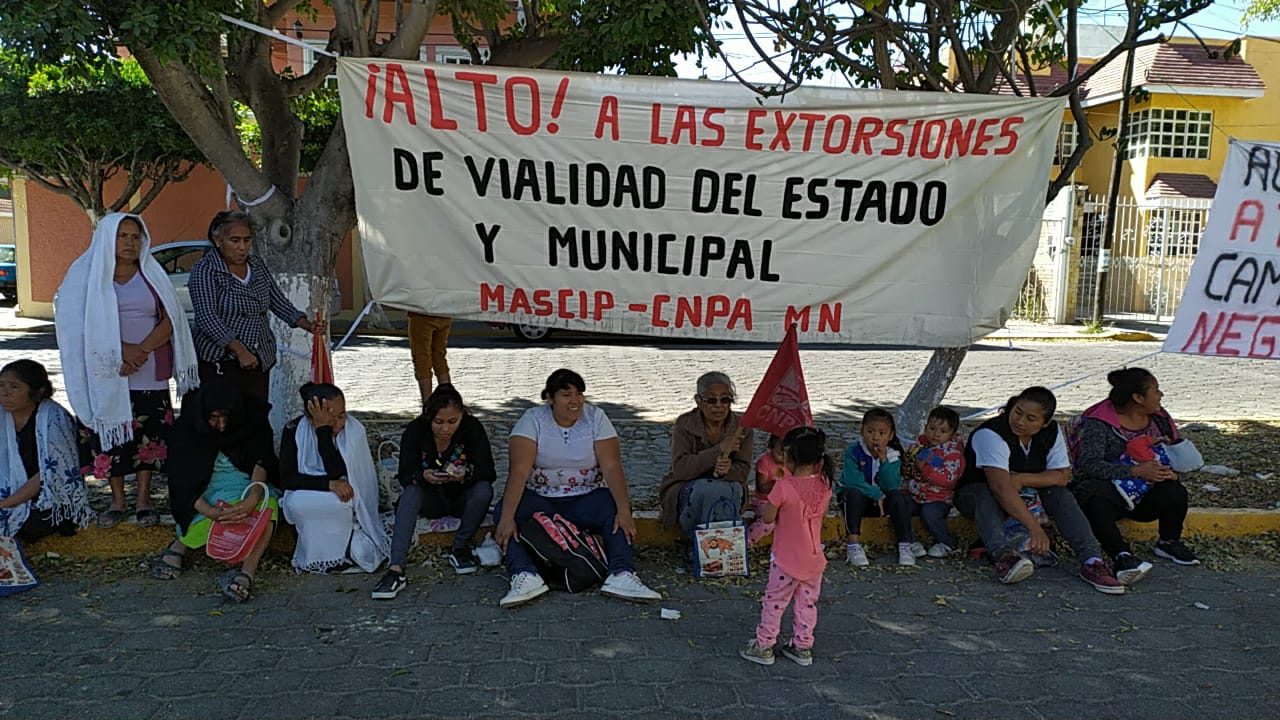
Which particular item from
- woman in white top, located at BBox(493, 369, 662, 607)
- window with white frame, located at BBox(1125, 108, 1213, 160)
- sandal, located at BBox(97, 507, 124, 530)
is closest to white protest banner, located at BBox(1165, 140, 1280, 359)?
woman in white top, located at BBox(493, 369, 662, 607)

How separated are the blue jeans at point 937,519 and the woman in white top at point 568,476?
1643 millimetres

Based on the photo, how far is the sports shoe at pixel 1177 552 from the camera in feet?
16.4

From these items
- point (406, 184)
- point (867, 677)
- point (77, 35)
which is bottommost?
point (867, 677)

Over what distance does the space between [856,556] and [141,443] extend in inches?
149

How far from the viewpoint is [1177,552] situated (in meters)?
5.04

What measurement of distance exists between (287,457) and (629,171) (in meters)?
2.24

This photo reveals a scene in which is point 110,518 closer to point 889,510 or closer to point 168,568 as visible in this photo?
point 168,568

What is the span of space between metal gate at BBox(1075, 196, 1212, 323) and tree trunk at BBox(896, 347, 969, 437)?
47.2 feet

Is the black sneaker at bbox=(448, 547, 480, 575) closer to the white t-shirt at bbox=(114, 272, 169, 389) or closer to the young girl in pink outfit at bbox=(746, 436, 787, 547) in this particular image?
the young girl in pink outfit at bbox=(746, 436, 787, 547)

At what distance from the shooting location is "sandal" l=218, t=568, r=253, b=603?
4.31 metres

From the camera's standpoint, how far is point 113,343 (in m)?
4.60

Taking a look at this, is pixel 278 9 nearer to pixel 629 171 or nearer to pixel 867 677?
pixel 629 171

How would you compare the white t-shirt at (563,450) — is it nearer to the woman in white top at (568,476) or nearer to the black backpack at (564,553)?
the woman in white top at (568,476)

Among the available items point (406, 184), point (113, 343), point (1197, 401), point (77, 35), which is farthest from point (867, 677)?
point (1197, 401)
